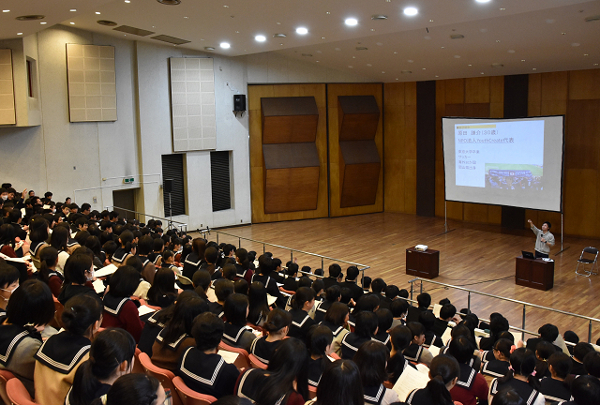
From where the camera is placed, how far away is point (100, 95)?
1298 cm

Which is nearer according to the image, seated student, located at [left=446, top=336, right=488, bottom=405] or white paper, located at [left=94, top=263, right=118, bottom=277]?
seated student, located at [left=446, top=336, right=488, bottom=405]

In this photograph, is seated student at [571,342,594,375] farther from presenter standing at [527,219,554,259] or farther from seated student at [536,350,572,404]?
presenter standing at [527,219,554,259]

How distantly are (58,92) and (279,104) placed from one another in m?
6.17

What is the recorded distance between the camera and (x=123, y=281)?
356 cm

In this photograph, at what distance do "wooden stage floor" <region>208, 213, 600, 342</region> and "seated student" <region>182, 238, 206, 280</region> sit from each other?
4536 millimetres

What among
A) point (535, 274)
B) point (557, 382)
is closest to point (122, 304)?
point (557, 382)

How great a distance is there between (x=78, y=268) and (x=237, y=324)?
4.04 ft

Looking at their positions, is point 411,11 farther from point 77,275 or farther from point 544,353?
point 77,275

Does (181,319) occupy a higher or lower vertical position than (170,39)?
lower

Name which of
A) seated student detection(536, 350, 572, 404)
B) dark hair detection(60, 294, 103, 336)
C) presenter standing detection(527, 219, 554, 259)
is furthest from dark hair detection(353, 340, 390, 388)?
presenter standing detection(527, 219, 554, 259)

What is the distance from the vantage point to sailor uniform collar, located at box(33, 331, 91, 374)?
255 cm

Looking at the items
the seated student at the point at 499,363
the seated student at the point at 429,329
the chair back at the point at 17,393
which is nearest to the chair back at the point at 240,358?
the chair back at the point at 17,393

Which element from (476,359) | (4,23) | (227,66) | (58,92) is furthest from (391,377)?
(227,66)

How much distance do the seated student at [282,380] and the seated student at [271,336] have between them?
1.96 feet
